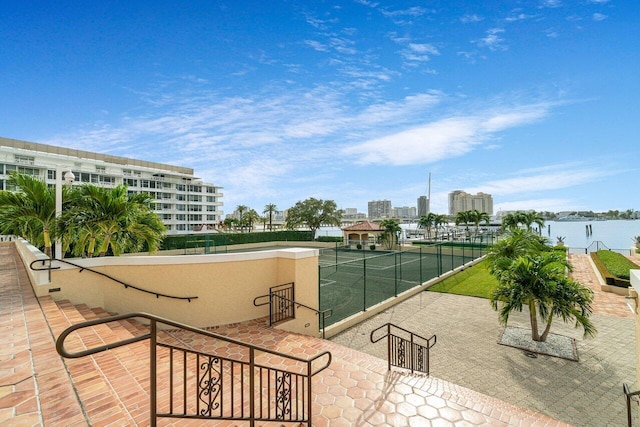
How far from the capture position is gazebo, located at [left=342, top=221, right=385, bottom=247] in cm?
3619

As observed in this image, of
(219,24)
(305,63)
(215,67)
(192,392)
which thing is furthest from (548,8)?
(192,392)

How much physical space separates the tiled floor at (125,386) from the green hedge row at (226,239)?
26162 mm

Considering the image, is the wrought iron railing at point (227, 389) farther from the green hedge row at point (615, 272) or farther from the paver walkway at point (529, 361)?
the green hedge row at point (615, 272)

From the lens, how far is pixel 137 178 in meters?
53.7

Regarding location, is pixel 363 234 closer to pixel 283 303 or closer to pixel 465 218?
pixel 465 218

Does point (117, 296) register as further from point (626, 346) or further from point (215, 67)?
point (626, 346)

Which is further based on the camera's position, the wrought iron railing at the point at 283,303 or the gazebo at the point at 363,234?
the gazebo at the point at 363,234

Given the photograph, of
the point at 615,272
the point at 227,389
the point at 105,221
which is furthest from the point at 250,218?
the point at 227,389

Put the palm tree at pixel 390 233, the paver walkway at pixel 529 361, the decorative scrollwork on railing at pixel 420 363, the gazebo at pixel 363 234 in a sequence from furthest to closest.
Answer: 1. the gazebo at pixel 363 234
2. the palm tree at pixel 390 233
3. the decorative scrollwork on railing at pixel 420 363
4. the paver walkway at pixel 529 361

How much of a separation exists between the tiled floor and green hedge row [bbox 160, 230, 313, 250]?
26.2 metres

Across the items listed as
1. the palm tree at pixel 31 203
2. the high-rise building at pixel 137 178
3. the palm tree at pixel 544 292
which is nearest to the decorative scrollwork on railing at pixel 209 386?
the palm tree at pixel 544 292

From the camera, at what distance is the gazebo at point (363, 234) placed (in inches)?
1425

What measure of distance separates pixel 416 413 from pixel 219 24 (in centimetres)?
1188

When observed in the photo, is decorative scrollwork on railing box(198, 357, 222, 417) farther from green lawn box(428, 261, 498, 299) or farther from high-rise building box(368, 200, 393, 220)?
high-rise building box(368, 200, 393, 220)
